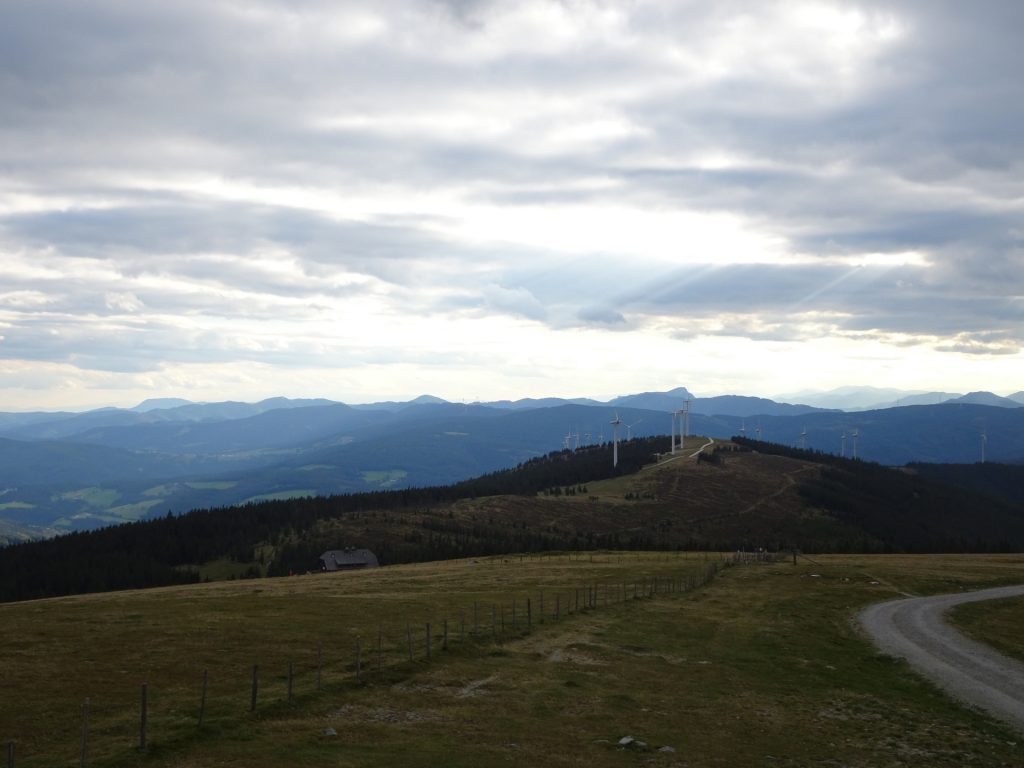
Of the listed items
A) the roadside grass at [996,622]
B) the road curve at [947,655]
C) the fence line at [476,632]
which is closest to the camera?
the fence line at [476,632]

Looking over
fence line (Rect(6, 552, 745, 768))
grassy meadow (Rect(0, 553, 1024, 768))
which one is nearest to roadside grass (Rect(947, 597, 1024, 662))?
grassy meadow (Rect(0, 553, 1024, 768))

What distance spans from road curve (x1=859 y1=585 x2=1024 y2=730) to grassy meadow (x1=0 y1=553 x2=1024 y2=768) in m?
1.66

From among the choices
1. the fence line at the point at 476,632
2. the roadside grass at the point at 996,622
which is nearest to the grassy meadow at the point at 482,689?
the fence line at the point at 476,632

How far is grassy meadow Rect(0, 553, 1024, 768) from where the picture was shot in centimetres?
3369

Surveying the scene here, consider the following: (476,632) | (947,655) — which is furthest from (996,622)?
(476,632)

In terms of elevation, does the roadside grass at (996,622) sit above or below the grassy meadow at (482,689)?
below

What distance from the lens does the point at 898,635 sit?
65625 millimetres

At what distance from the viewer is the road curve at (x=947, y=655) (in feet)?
150

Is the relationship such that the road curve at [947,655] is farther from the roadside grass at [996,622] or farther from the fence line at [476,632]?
the fence line at [476,632]

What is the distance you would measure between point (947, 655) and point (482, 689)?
3529 centimetres

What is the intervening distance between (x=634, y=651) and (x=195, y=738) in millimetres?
31141

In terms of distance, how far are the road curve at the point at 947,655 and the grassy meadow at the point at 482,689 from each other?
5.46 ft

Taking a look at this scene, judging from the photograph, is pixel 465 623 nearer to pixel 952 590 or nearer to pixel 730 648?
pixel 730 648

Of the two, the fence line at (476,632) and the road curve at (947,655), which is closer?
the fence line at (476,632)
